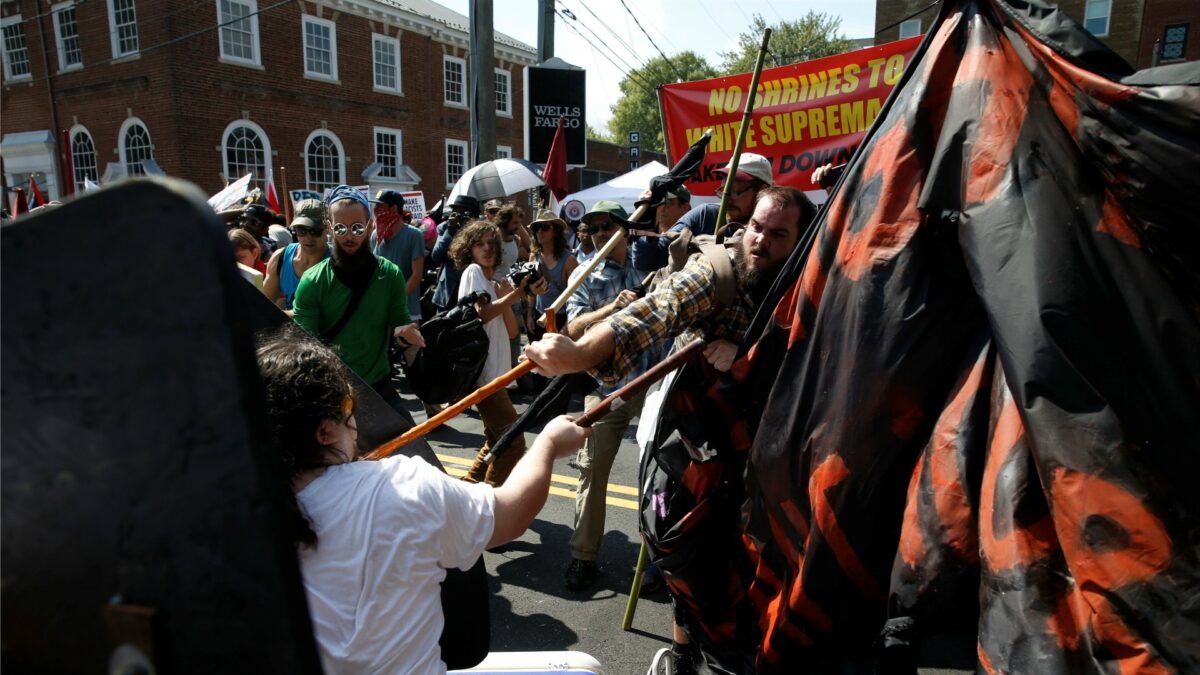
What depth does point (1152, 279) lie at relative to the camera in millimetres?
1246

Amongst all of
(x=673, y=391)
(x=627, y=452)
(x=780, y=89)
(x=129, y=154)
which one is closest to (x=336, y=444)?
(x=673, y=391)

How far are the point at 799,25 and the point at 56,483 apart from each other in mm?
45940

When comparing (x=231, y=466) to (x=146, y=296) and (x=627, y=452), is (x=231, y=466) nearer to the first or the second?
(x=146, y=296)

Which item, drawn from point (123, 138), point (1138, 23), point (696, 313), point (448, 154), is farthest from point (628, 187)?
point (1138, 23)

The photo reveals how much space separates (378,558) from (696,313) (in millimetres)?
1251

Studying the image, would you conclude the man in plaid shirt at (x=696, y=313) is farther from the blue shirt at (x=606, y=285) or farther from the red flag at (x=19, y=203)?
the red flag at (x=19, y=203)

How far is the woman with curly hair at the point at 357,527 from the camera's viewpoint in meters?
1.25

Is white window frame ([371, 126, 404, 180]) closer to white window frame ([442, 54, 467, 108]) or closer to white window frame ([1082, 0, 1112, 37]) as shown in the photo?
white window frame ([442, 54, 467, 108])

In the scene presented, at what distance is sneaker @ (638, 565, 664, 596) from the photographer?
3666mm

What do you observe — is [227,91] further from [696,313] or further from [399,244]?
[696,313]

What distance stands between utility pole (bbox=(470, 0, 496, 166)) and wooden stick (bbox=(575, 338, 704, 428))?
9.39m

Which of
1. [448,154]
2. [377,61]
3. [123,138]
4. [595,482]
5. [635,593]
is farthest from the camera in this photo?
[448,154]

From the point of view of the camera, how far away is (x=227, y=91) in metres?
20.4

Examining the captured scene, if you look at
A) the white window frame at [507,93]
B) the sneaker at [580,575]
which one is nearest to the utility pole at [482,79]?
the sneaker at [580,575]
